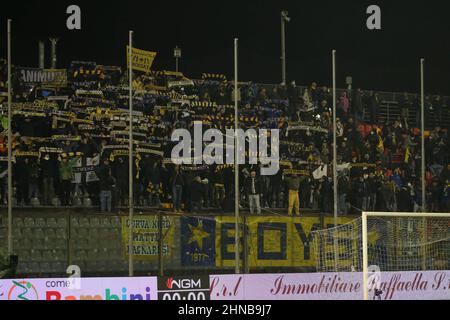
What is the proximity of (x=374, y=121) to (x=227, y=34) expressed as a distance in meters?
3.90

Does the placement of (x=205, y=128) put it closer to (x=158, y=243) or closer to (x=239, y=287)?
(x=158, y=243)

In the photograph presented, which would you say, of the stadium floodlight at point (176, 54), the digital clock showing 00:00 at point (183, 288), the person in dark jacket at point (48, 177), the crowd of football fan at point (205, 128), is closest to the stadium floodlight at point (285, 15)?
the crowd of football fan at point (205, 128)

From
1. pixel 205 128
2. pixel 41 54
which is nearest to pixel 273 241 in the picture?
pixel 205 128

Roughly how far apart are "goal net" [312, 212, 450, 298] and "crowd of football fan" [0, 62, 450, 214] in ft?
5.06

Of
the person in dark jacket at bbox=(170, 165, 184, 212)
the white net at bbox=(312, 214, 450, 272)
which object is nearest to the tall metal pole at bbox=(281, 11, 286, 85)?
the person in dark jacket at bbox=(170, 165, 184, 212)

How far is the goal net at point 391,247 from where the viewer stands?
16.6 m

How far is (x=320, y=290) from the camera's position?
45.8ft

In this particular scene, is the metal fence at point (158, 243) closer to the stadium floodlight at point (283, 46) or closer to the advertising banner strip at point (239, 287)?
the advertising banner strip at point (239, 287)

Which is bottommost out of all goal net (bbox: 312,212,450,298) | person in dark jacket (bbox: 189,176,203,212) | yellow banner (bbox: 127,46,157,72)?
goal net (bbox: 312,212,450,298)

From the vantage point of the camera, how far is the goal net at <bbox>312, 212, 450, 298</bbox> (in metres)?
16.6

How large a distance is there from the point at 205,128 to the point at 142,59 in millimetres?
1925

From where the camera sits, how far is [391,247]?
16672 millimetres

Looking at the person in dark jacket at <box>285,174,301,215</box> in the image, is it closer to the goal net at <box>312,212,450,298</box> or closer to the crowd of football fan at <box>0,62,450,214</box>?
the crowd of football fan at <box>0,62,450,214</box>

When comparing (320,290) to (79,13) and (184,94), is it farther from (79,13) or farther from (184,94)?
(79,13)
